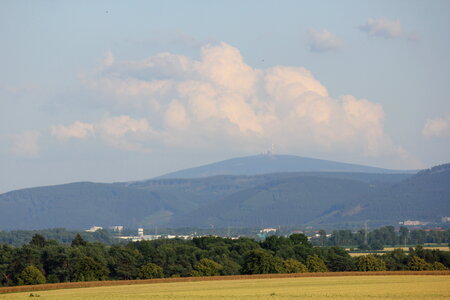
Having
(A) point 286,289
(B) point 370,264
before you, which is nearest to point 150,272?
(B) point 370,264

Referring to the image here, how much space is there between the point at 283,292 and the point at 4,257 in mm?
69588

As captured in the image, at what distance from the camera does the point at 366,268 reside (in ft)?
433

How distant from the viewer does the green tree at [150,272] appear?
128 m

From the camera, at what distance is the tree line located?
12656 cm

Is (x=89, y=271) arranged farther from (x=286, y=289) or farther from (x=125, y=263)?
(x=286, y=289)

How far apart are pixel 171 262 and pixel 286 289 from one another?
175 feet

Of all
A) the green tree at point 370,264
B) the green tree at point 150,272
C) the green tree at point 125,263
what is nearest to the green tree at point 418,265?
the green tree at point 370,264

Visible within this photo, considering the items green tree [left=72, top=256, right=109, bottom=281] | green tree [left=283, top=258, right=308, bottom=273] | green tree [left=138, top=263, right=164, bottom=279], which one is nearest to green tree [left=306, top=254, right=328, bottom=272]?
green tree [left=283, top=258, right=308, bottom=273]

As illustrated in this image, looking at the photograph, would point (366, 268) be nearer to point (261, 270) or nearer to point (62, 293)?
point (261, 270)

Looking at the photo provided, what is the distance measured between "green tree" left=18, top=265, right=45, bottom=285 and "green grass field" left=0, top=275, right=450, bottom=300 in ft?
64.2

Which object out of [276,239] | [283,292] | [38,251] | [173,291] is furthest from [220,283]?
[276,239]

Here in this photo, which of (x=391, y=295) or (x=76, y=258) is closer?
(x=391, y=295)

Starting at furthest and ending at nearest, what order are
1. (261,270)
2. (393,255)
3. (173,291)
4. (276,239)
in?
(276,239), (393,255), (261,270), (173,291)

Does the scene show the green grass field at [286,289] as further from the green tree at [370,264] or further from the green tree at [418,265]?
the green tree at [418,265]
